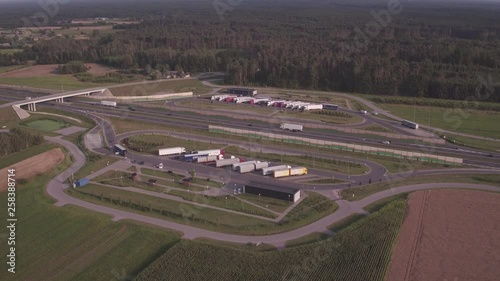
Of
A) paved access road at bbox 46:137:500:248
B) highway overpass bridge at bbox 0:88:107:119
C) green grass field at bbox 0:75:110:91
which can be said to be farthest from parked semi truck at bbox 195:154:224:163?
green grass field at bbox 0:75:110:91

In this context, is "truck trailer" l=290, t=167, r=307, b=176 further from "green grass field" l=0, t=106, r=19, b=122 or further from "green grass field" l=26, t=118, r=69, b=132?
"green grass field" l=0, t=106, r=19, b=122

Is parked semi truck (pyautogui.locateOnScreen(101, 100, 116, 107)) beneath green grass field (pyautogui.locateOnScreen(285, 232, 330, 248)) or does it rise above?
above

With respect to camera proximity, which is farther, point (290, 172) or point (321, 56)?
point (321, 56)

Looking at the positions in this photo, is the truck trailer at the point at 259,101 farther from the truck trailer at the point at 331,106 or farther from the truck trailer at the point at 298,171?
the truck trailer at the point at 298,171

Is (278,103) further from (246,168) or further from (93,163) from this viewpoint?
(93,163)

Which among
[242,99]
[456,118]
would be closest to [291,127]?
[242,99]

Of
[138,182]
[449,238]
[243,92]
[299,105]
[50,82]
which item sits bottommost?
[449,238]

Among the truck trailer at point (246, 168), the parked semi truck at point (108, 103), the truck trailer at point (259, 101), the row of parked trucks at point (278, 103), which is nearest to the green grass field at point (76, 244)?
the truck trailer at point (246, 168)
